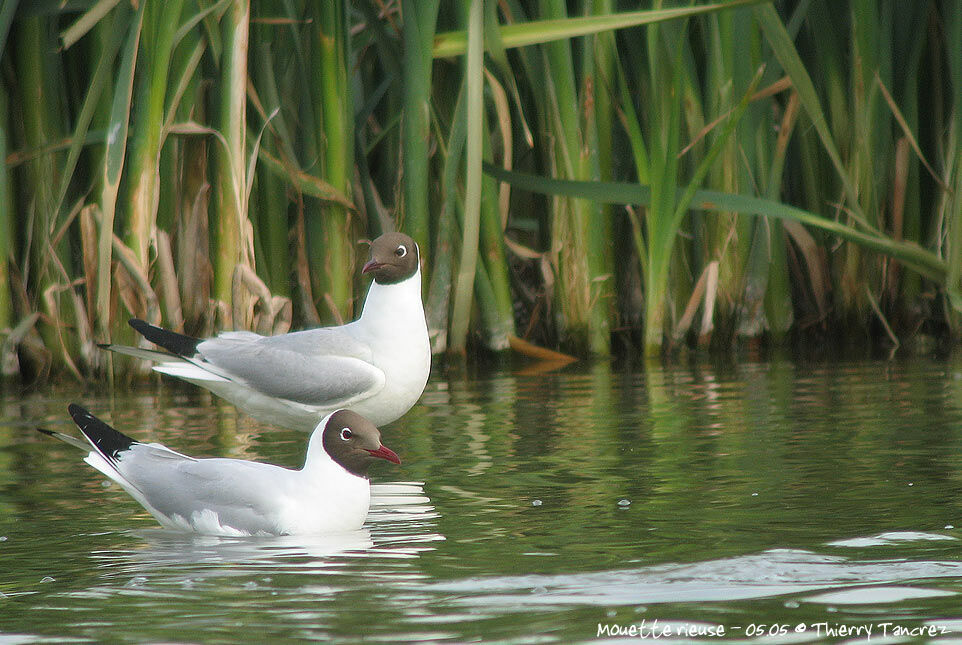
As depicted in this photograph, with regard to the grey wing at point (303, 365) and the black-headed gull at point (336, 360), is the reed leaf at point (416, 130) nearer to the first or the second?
the black-headed gull at point (336, 360)

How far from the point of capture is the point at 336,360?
6.17 metres

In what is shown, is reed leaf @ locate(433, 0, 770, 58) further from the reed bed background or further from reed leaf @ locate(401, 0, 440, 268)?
reed leaf @ locate(401, 0, 440, 268)

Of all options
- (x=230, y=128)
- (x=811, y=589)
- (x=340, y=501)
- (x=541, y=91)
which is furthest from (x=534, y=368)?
(x=811, y=589)

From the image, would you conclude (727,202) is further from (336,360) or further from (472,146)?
(336,360)

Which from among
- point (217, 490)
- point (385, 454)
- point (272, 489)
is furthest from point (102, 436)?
point (385, 454)

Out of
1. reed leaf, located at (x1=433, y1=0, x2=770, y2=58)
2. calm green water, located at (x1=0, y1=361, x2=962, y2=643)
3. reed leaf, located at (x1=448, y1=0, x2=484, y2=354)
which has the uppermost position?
reed leaf, located at (x1=433, y1=0, x2=770, y2=58)

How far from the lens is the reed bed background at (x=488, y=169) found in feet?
26.1

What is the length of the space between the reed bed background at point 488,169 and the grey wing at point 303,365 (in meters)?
1.47

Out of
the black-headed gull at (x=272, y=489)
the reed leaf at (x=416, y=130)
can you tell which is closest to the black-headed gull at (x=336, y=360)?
the black-headed gull at (x=272, y=489)

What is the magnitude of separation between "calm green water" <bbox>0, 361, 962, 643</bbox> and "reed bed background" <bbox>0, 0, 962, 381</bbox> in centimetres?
110

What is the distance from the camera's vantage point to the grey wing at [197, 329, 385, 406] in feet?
20.0

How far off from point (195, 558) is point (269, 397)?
6.87 feet

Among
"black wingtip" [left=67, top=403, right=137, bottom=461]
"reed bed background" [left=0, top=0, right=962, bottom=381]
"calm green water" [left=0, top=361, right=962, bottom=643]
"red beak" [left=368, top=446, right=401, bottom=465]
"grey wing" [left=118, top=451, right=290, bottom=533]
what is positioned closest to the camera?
"calm green water" [left=0, top=361, right=962, bottom=643]

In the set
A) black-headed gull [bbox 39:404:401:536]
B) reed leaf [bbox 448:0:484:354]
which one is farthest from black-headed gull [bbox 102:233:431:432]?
reed leaf [bbox 448:0:484:354]
